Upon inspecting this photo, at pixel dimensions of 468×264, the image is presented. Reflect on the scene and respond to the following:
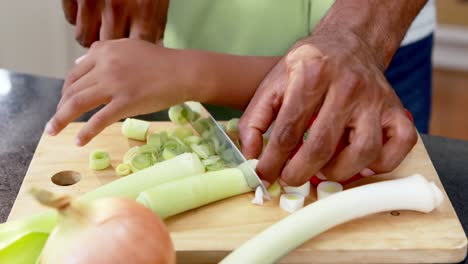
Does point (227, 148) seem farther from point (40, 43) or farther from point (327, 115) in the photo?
point (40, 43)

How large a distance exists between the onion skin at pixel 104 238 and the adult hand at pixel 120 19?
448mm

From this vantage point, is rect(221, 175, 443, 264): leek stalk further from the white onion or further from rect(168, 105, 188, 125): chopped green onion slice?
rect(168, 105, 188, 125): chopped green onion slice

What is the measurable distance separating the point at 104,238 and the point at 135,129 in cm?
41

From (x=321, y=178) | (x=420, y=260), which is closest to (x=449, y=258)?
(x=420, y=260)

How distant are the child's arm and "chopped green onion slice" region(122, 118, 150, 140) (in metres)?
A: 0.09

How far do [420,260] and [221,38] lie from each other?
0.54 m

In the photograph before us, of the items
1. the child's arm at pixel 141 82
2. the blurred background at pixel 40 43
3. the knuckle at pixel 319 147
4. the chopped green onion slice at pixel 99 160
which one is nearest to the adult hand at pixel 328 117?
the knuckle at pixel 319 147

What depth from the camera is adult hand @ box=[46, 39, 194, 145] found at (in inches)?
33.9

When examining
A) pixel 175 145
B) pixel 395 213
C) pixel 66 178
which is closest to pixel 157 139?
pixel 175 145

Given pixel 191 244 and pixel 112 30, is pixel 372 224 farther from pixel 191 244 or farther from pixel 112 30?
pixel 112 30

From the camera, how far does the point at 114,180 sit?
89 cm

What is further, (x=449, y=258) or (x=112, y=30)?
(x=112, y=30)

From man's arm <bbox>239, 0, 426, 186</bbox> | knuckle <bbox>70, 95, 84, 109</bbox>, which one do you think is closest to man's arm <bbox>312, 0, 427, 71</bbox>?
man's arm <bbox>239, 0, 426, 186</bbox>

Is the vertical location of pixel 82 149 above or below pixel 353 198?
below
